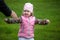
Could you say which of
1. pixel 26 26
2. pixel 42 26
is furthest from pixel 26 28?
pixel 42 26

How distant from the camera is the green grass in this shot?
227 inches

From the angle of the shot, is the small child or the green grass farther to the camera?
the green grass

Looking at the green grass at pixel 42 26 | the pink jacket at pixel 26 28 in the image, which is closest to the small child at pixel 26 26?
the pink jacket at pixel 26 28

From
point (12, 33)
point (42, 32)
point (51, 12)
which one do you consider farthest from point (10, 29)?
point (51, 12)

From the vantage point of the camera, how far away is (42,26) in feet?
20.5

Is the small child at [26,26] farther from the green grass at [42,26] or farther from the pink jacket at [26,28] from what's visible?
the green grass at [42,26]

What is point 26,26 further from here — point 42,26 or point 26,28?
point 42,26

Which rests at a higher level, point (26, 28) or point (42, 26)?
point (26, 28)

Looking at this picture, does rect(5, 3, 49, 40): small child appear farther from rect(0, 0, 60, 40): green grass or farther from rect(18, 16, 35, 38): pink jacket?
rect(0, 0, 60, 40): green grass

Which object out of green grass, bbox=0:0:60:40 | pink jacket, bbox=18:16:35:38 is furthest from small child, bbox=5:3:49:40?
green grass, bbox=0:0:60:40

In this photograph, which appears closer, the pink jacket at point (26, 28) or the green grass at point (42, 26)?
the pink jacket at point (26, 28)

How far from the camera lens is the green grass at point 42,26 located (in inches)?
227

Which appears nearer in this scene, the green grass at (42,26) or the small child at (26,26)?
the small child at (26,26)

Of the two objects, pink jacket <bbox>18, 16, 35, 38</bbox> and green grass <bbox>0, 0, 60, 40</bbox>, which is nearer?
pink jacket <bbox>18, 16, 35, 38</bbox>
